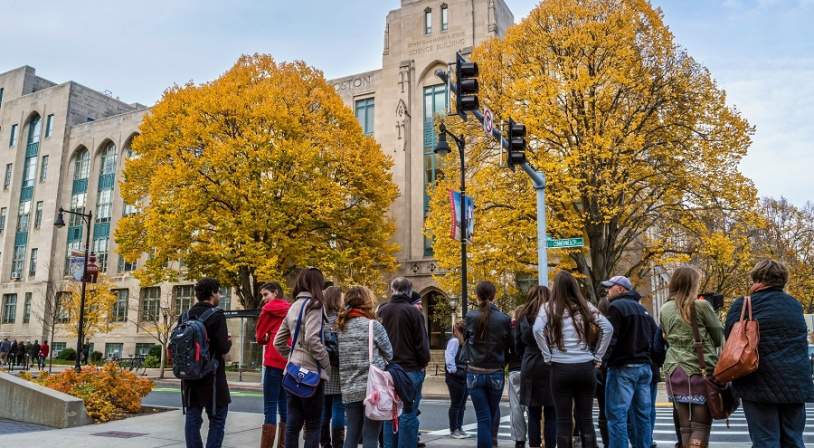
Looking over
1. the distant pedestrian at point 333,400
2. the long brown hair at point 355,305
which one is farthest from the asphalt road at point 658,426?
the long brown hair at point 355,305

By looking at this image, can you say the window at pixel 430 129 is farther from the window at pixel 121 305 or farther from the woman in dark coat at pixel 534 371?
the woman in dark coat at pixel 534 371

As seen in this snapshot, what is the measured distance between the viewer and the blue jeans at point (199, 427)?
6488 mm

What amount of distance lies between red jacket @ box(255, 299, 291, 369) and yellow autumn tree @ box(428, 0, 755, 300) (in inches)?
550

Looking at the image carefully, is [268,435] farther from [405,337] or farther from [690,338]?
[690,338]

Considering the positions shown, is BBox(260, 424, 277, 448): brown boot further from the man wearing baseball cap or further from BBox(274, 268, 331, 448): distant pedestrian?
the man wearing baseball cap

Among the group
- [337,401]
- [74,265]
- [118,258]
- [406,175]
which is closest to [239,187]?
[74,265]

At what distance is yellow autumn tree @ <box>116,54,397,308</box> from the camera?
2656 cm

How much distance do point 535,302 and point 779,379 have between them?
2784mm

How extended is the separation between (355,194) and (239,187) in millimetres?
5591

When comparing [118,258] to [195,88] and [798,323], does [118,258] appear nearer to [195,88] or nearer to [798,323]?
[195,88]

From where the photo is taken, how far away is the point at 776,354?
4.62m

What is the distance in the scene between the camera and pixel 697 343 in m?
5.92

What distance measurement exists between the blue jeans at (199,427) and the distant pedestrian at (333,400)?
3.61ft

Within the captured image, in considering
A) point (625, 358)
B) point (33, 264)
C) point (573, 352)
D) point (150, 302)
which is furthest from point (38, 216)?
point (573, 352)
